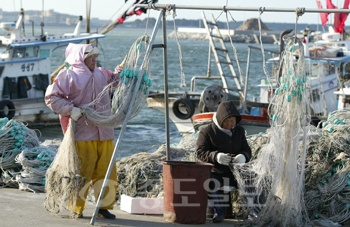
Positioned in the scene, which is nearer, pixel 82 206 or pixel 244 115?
pixel 82 206

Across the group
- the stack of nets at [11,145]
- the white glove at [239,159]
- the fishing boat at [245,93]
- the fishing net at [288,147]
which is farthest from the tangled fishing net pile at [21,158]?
the fishing boat at [245,93]

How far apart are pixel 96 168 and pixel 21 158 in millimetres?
1609

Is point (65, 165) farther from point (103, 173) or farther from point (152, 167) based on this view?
point (152, 167)

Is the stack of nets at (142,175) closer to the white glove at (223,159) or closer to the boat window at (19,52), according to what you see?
the white glove at (223,159)

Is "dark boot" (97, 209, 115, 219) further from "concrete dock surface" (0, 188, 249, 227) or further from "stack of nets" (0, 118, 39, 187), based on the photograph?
"stack of nets" (0, 118, 39, 187)

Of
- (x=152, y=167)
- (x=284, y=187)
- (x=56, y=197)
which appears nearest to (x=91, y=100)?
(x=56, y=197)

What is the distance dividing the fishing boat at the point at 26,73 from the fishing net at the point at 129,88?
16.3 metres

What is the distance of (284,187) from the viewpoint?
21.2ft

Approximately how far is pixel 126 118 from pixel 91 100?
0.40 m

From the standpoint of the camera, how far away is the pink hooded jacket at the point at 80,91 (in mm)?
6684

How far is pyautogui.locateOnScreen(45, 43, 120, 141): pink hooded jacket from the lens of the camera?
6684mm

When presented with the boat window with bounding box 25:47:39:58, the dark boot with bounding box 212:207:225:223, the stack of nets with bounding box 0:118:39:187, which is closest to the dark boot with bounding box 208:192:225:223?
the dark boot with bounding box 212:207:225:223

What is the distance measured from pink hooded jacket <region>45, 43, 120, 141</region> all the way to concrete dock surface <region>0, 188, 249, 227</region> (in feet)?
2.59

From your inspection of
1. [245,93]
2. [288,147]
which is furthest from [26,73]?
[288,147]
